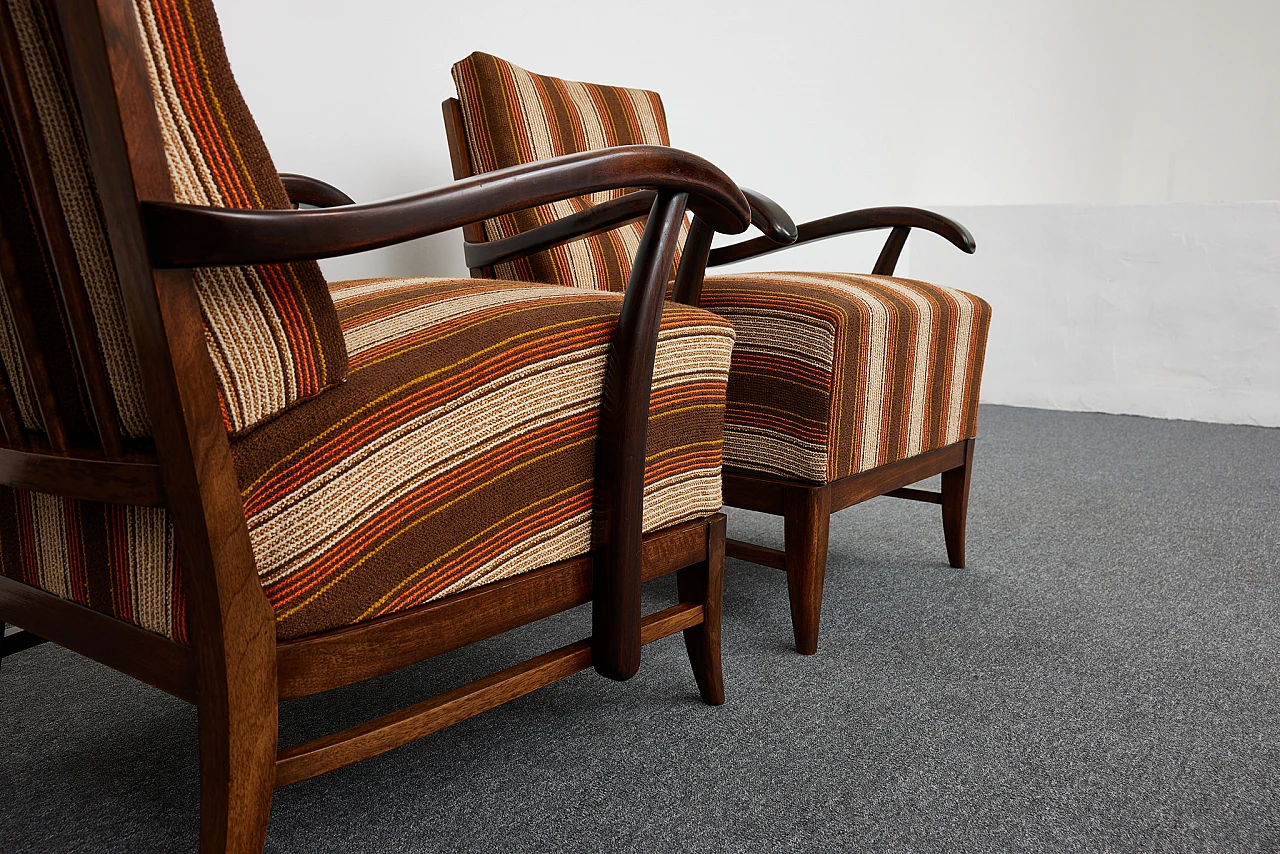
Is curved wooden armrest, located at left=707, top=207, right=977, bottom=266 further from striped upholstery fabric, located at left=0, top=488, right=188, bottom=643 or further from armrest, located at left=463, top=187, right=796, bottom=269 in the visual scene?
striped upholstery fabric, located at left=0, top=488, right=188, bottom=643

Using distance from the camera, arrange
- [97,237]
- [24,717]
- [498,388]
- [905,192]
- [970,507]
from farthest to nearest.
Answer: [905,192], [970,507], [24,717], [498,388], [97,237]

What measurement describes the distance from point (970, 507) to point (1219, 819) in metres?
1.22

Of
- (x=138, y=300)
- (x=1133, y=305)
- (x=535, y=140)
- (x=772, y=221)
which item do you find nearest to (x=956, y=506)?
(x=772, y=221)

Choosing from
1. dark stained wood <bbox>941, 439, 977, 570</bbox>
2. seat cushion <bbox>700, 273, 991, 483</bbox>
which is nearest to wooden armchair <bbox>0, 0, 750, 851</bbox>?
seat cushion <bbox>700, 273, 991, 483</bbox>

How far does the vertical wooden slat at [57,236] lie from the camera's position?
1.75ft

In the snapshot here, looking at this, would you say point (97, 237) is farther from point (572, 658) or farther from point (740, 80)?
point (740, 80)

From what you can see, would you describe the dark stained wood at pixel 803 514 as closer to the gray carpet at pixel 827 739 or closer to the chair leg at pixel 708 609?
the gray carpet at pixel 827 739

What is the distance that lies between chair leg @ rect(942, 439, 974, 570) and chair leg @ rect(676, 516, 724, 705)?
69 centimetres

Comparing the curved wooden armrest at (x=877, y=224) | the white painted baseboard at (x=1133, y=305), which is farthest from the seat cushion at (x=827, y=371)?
the white painted baseboard at (x=1133, y=305)

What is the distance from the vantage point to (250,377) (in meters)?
0.59

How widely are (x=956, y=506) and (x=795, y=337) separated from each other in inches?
23.4

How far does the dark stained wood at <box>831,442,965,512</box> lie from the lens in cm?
128

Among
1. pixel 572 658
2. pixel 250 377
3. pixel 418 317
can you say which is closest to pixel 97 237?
pixel 250 377

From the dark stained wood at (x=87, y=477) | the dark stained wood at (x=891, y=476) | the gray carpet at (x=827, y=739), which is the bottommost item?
the gray carpet at (x=827, y=739)
